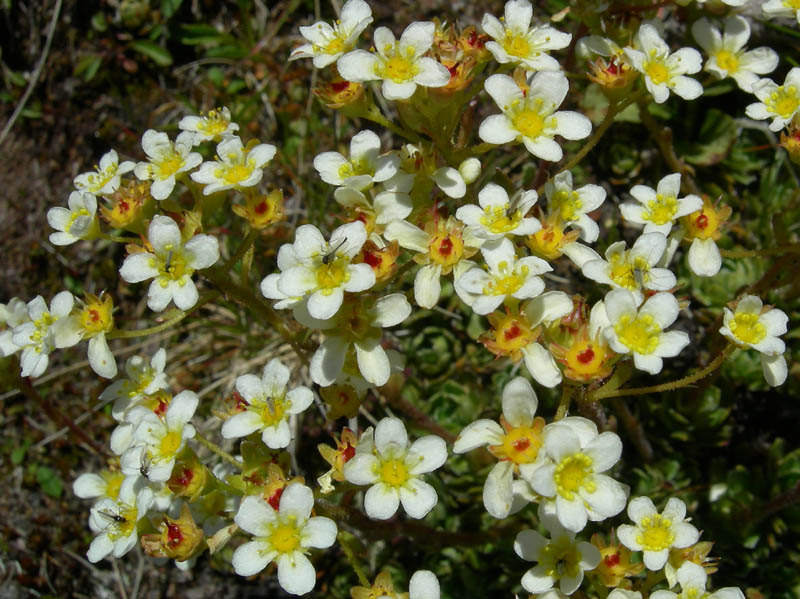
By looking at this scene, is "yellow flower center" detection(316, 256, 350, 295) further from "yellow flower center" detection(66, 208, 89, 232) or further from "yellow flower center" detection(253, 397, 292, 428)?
"yellow flower center" detection(66, 208, 89, 232)

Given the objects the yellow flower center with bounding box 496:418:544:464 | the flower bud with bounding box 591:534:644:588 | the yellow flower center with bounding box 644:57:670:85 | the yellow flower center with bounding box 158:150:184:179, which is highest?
the yellow flower center with bounding box 644:57:670:85

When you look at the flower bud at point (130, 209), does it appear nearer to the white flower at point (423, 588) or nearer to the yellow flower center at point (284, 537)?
the yellow flower center at point (284, 537)

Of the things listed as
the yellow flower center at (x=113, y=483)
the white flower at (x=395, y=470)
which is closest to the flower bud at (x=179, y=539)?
the white flower at (x=395, y=470)

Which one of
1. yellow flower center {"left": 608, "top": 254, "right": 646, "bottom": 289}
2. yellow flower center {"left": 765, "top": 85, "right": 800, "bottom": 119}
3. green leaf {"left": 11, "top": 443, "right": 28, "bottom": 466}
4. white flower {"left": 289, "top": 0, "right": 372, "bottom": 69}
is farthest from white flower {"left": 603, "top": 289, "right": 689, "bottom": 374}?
green leaf {"left": 11, "top": 443, "right": 28, "bottom": 466}

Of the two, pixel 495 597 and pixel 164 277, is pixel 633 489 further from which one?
pixel 164 277

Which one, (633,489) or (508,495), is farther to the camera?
(633,489)

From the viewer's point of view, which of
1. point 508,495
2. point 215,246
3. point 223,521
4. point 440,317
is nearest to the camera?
point 508,495

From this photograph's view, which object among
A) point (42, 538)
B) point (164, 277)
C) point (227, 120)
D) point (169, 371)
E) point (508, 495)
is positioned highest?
point (227, 120)

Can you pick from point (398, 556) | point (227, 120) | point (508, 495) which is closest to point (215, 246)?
point (227, 120)
